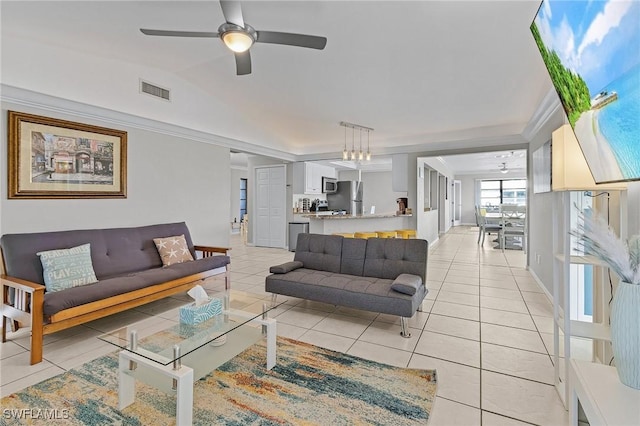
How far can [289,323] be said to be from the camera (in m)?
2.96

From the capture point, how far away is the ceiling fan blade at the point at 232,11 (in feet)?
6.65

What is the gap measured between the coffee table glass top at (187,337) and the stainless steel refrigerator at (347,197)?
6.20 m

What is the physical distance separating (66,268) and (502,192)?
1453 centimetres

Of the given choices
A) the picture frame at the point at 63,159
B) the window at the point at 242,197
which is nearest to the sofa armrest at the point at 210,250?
the picture frame at the point at 63,159

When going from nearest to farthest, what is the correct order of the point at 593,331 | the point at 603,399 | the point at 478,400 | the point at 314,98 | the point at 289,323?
the point at 603,399
the point at 593,331
the point at 478,400
the point at 289,323
the point at 314,98

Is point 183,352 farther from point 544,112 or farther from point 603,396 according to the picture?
point 544,112

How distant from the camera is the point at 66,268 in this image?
9.09ft

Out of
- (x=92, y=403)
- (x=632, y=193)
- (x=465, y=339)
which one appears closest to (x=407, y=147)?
(x=465, y=339)

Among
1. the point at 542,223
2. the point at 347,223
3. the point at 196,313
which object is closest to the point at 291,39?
the point at 196,313

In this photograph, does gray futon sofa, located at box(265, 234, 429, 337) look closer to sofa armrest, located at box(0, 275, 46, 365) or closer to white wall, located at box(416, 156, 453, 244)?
sofa armrest, located at box(0, 275, 46, 365)

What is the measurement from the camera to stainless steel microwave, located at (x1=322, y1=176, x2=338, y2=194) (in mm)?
8180

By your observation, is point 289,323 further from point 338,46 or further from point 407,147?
Answer: point 407,147

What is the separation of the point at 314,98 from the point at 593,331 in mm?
4401

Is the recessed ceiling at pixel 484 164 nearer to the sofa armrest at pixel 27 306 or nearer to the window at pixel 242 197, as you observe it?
the window at pixel 242 197
